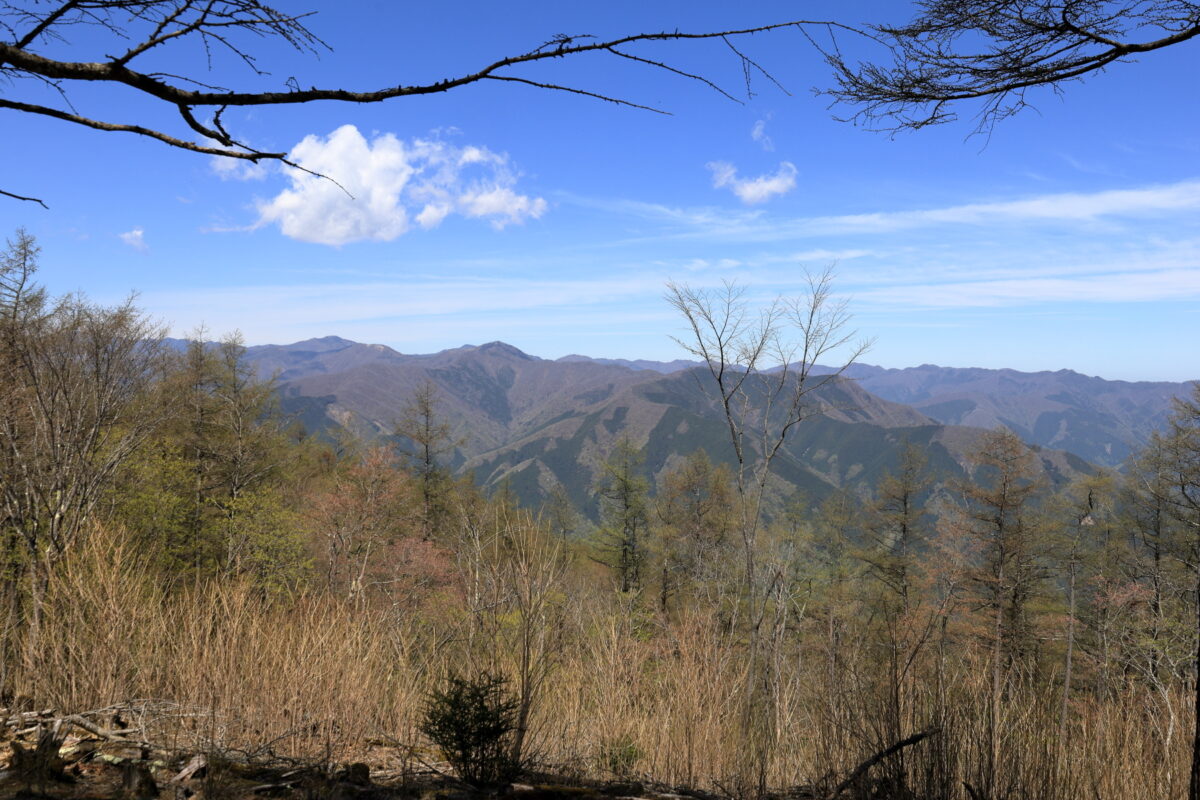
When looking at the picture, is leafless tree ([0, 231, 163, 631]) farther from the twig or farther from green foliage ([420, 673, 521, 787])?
the twig

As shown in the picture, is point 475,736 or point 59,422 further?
point 59,422

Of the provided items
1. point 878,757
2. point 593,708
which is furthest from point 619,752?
point 878,757

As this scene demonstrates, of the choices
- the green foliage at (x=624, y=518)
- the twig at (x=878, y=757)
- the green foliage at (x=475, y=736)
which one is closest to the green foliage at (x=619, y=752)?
the green foliage at (x=475, y=736)

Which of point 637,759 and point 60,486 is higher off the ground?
point 60,486

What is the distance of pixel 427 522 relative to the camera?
1075 inches

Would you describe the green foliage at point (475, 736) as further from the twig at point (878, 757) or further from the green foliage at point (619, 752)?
the twig at point (878, 757)

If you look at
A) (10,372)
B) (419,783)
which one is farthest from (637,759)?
(10,372)

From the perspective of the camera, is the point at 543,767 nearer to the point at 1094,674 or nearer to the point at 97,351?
the point at 97,351

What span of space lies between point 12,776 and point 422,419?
31.3 m

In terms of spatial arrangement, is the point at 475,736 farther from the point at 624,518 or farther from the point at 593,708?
the point at 624,518

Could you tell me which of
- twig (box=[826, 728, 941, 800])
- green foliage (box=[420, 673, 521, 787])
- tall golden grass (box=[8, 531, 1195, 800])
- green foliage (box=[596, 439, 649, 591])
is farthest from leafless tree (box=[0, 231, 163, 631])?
green foliage (box=[596, 439, 649, 591])

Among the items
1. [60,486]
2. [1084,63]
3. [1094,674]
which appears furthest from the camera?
[1094,674]

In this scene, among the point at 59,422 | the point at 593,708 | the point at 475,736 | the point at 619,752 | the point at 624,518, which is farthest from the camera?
the point at 624,518

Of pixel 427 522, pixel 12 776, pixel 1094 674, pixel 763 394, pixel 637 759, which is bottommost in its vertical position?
pixel 1094 674
